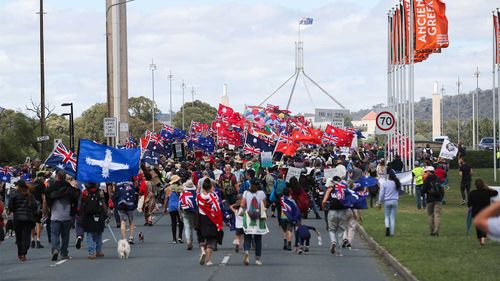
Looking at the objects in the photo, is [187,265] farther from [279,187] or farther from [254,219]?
[279,187]

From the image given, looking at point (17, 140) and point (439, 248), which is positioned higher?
point (17, 140)

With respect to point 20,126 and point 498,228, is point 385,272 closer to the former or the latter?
point 498,228

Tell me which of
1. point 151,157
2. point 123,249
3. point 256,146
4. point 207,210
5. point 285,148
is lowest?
point 123,249

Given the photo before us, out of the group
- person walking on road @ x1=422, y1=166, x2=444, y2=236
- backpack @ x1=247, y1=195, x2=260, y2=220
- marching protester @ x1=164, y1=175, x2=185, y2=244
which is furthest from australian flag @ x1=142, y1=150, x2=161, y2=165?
backpack @ x1=247, y1=195, x2=260, y2=220

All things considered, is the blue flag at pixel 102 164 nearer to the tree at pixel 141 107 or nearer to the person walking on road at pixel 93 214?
the person walking on road at pixel 93 214

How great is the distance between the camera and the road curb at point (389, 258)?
17.1 meters

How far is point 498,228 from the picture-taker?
659 centimetres

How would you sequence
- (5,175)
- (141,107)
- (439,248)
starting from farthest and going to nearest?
(141,107) → (5,175) → (439,248)

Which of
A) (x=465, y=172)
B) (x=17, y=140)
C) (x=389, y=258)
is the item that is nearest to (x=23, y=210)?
(x=389, y=258)

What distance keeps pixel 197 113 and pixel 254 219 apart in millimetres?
160066

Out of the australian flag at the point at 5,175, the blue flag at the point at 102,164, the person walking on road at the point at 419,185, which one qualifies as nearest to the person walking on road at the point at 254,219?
the blue flag at the point at 102,164

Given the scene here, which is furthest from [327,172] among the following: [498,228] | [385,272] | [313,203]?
[498,228]

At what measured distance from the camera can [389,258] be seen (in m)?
20.1

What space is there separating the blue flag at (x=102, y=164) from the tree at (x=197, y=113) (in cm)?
15091
